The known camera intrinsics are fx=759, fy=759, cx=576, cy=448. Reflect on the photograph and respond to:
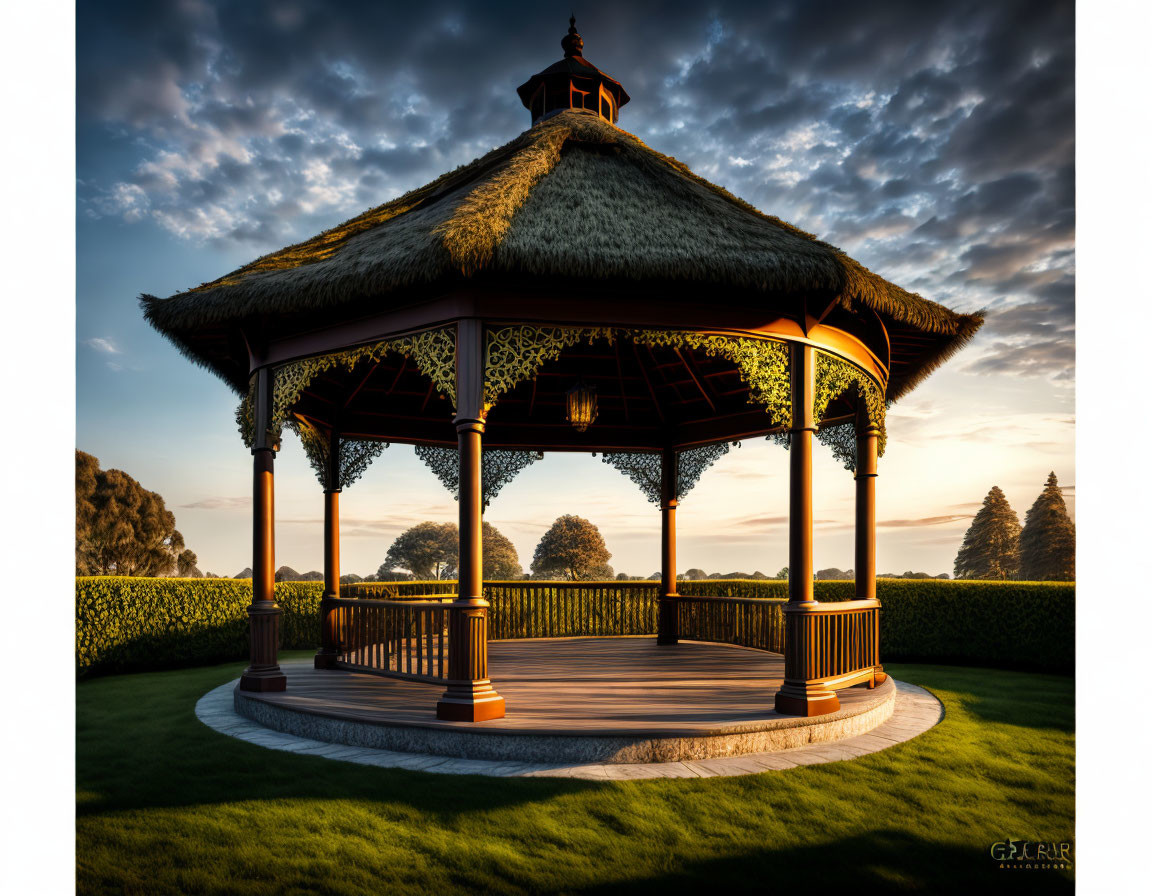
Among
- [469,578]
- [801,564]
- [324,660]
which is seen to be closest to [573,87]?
[801,564]

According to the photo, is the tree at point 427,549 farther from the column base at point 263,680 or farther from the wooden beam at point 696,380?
the column base at point 263,680

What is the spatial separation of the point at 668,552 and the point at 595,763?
21.2ft

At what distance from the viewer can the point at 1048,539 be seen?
27.5 m

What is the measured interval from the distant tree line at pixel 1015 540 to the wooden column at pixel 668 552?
2045cm

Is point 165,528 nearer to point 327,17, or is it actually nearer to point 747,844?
point 327,17

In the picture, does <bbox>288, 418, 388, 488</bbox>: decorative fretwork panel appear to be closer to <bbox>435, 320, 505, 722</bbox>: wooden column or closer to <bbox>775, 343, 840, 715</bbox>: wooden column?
<bbox>435, 320, 505, 722</bbox>: wooden column

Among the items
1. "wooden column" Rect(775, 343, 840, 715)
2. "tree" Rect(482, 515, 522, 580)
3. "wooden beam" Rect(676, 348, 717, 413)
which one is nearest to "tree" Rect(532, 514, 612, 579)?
"tree" Rect(482, 515, 522, 580)

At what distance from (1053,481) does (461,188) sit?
1069 inches

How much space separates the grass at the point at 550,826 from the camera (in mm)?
3861

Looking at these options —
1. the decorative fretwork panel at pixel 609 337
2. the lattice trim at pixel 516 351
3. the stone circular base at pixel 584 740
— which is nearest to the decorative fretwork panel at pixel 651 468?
the decorative fretwork panel at pixel 609 337

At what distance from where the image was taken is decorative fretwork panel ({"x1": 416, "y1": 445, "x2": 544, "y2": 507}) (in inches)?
468

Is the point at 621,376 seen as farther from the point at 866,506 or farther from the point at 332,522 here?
the point at 332,522

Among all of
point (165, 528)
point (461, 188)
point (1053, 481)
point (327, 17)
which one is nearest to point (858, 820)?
point (461, 188)

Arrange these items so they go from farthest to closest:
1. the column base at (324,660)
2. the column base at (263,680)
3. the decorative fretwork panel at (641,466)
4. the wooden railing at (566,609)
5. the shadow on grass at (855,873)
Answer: the wooden railing at (566,609)
the decorative fretwork panel at (641,466)
the column base at (324,660)
the column base at (263,680)
the shadow on grass at (855,873)
